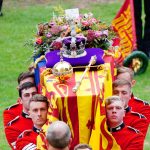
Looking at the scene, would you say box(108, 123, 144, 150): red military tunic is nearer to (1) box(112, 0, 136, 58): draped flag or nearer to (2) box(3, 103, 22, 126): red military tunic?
(2) box(3, 103, 22, 126): red military tunic

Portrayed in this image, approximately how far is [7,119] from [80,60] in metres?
1.24

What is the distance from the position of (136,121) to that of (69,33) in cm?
116

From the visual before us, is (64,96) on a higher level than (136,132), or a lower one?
higher

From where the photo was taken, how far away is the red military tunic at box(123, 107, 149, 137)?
25.0 ft

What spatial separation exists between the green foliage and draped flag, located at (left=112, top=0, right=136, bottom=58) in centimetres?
57

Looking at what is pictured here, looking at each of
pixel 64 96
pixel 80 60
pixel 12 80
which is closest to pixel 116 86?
pixel 80 60

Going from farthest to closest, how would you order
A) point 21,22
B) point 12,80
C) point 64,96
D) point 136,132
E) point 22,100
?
point 21,22 < point 12,80 < point 22,100 < point 136,132 < point 64,96

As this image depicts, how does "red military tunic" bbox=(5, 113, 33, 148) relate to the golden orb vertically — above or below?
below

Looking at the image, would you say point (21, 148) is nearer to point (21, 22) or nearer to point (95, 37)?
point (95, 37)

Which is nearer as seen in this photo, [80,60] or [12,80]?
[80,60]

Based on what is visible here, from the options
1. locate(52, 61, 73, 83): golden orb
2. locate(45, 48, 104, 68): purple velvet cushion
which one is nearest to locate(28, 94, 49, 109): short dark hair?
locate(52, 61, 73, 83): golden orb

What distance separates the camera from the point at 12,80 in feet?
42.1

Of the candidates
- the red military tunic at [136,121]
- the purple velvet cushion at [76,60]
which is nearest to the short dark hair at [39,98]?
the purple velvet cushion at [76,60]

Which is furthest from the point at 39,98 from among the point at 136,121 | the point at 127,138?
the point at 136,121
